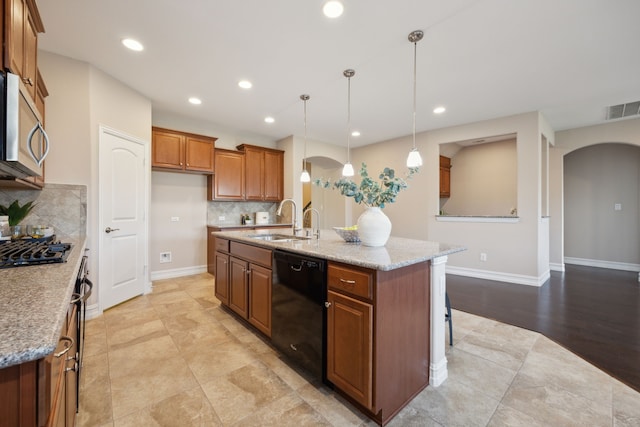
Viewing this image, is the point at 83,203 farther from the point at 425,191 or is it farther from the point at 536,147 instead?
the point at 536,147

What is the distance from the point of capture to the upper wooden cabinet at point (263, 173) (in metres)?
5.00

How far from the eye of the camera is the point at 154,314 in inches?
115

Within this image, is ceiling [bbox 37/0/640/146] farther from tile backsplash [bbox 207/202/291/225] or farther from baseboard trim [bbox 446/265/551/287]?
baseboard trim [bbox 446/265/551/287]

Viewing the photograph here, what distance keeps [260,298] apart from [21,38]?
2.20 metres

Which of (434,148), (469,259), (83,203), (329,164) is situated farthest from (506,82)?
(83,203)

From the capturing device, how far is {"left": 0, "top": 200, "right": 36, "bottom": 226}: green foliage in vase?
2299 millimetres

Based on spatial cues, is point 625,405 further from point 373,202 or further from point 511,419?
point 373,202

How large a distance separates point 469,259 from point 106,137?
5.55 metres

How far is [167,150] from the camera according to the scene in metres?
4.03

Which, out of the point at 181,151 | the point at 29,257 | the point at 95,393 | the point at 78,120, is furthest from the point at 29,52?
the point at 181,151

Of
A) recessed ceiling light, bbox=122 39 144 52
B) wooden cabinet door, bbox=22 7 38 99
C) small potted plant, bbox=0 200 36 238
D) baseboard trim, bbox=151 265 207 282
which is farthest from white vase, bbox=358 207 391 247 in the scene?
baseboard trim, bbox=151 265 207 282

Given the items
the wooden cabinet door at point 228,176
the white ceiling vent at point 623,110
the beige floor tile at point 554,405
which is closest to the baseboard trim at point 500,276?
the white ceiling vent at point 623,110

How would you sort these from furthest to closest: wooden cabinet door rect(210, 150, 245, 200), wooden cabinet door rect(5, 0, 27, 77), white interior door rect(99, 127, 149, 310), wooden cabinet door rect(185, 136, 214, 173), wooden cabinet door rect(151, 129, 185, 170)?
wooden cabinet door rect(210, 150, 245, 200)
wooden cabinet door rect(185, 136, 214, 173)
wooden cabinet door rect(151, 129, 185, 170)
white interior door rect(99, 127, 149, 310)
wooden cabinet door rect(5, 0, 27, 77)

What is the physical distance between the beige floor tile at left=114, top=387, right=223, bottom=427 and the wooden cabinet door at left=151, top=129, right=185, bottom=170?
330cm
